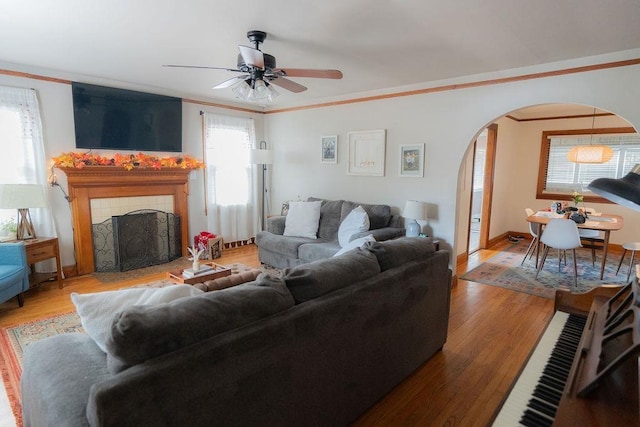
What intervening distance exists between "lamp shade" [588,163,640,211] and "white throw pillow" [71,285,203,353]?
161 centimetres

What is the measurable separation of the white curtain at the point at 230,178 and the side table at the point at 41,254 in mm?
2207

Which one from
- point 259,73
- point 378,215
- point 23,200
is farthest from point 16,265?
point 378,215

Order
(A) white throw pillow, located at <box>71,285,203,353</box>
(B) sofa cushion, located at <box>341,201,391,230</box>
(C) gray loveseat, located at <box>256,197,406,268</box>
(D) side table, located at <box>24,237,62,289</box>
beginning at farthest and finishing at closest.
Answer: (B) sofa cushion, located at <box>341,201,391,230</box> → (C) gray loveseat, located at <box>256,197,406,268</box> → (D) side table, located at <box>24,237,62,289</box> → (A) white throw pillow, located at <box>71,285,203,353</box>

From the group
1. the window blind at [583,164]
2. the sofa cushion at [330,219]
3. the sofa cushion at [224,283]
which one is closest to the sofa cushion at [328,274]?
the sofa cushion at [224,283]

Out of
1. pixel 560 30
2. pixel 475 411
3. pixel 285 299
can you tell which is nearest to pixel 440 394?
pixel 475 411

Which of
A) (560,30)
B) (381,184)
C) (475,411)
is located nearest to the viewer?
(475,411)

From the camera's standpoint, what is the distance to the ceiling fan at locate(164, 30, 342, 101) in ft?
8.85

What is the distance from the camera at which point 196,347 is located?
126 centimetres

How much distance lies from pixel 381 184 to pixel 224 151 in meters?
2.69

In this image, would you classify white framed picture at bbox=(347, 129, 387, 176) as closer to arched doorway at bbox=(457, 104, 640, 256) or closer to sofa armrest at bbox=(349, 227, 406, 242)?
sofa armrest at bbox=(349, 227, 406, 242)

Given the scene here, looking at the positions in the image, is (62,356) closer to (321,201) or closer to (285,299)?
(285,299)

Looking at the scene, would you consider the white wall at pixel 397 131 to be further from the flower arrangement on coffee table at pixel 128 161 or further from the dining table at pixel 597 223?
the dining table at pixel 597 223

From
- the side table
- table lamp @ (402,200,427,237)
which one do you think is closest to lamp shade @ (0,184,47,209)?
the side table

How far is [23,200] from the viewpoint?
3604mm
